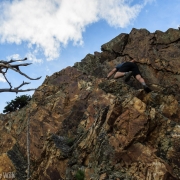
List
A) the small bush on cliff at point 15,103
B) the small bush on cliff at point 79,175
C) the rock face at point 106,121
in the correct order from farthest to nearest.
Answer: the small bush on cliff at point 15,103 < the small bush on cliff at point 79,175 < the rock face at point 106,121

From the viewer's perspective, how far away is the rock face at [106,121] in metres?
10.3

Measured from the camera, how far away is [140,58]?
2605cm

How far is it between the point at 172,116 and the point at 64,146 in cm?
693

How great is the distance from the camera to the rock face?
1034 cm

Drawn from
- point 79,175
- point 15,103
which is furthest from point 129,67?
point 15,103

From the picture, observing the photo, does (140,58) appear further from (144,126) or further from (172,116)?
(144,126)

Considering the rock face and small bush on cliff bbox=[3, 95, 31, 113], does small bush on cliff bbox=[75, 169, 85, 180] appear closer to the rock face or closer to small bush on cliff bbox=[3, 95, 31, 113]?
the rock face

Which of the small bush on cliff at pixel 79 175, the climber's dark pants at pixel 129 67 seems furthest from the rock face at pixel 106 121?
the climber's dark pants at pixel 129 67

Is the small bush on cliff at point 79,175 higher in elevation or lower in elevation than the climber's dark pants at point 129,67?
lower

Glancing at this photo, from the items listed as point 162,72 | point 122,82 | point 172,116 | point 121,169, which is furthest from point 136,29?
point 121,169

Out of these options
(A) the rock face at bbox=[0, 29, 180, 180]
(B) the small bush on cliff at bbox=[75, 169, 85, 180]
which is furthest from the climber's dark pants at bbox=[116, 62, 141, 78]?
(B) the small bush on cliff at bbox=[75, 169, 85, 180]

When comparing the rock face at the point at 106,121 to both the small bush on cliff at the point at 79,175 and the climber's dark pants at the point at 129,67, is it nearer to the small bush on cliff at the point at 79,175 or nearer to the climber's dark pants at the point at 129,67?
the small bush on cliff at the point at 79,175

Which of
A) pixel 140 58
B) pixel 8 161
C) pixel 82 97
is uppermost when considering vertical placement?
pixel 140 58

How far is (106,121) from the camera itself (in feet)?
38.2
